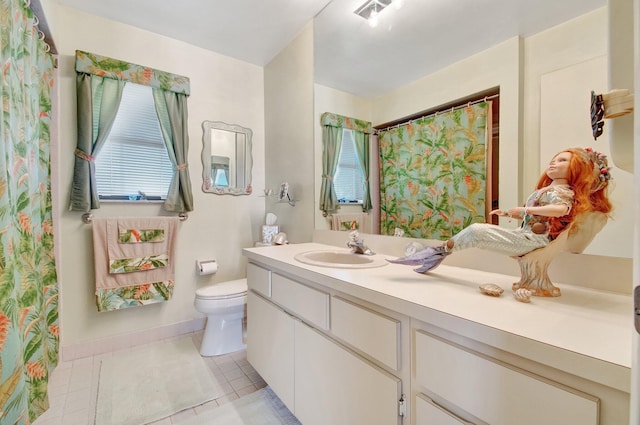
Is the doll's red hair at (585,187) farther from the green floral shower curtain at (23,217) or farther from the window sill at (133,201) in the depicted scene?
the window sill at (133,201)

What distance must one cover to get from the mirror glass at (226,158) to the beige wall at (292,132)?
197 millimetres

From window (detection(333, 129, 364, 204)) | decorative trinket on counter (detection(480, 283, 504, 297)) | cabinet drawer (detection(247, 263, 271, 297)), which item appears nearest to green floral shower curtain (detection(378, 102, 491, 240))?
window (detection(333, 129, 364, 204))

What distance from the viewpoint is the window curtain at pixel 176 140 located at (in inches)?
87.0

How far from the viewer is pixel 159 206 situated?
2246 mm

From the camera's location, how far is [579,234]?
33.4 inches

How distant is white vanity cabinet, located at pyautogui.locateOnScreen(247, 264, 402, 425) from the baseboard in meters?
1.00

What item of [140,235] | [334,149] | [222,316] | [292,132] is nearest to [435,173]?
[334,149]

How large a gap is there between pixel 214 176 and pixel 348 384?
2.08 meters

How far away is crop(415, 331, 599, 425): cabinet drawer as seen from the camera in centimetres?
51

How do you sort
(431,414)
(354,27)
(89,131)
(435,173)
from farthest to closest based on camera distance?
(89,131) < (354,27) < (435,173) < (431,414)

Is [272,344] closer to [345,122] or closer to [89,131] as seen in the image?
[345,122]

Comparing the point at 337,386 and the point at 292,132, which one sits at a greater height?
the point at 292,132

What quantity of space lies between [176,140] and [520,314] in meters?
2.43

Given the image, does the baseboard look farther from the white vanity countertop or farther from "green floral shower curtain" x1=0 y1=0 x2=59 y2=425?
the white vanity countertop
